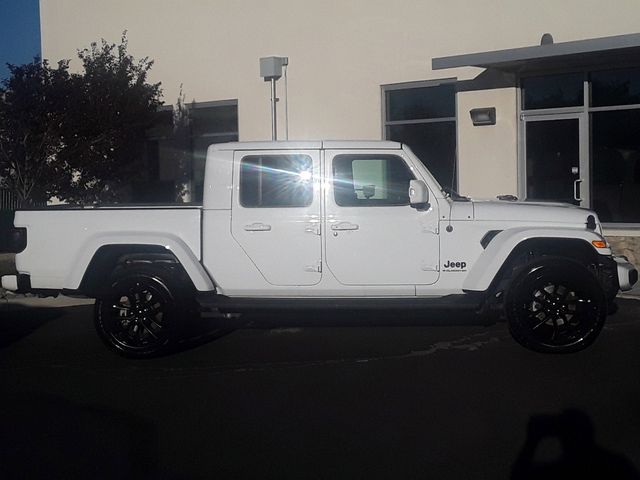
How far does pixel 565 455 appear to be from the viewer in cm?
560

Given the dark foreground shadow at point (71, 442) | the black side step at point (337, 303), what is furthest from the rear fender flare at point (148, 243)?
the dark foreground shadow at point (71, 442)

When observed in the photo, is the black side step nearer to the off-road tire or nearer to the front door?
the front door

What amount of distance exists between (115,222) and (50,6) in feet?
43.2

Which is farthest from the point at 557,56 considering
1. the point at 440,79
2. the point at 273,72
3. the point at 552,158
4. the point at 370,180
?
the point at 370,180

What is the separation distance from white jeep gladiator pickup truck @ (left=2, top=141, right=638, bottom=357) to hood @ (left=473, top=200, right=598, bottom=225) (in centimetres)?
1

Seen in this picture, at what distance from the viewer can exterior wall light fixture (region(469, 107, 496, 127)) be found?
50.4 ft

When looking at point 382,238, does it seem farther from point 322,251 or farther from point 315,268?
point 315,268

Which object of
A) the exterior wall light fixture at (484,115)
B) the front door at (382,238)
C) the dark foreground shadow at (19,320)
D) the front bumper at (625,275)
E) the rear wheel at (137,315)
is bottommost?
the dark foreground shadow at (19,320)

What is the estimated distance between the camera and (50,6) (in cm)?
2005

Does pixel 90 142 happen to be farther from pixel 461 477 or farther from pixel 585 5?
pixel 461 477

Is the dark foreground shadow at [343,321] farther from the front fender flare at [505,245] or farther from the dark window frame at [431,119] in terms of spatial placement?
the dark window frame at [431,119]

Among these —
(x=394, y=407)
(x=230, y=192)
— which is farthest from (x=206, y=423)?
(x=230, y=192)

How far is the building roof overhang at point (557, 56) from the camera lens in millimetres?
13175

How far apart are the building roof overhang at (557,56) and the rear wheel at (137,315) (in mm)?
7756
